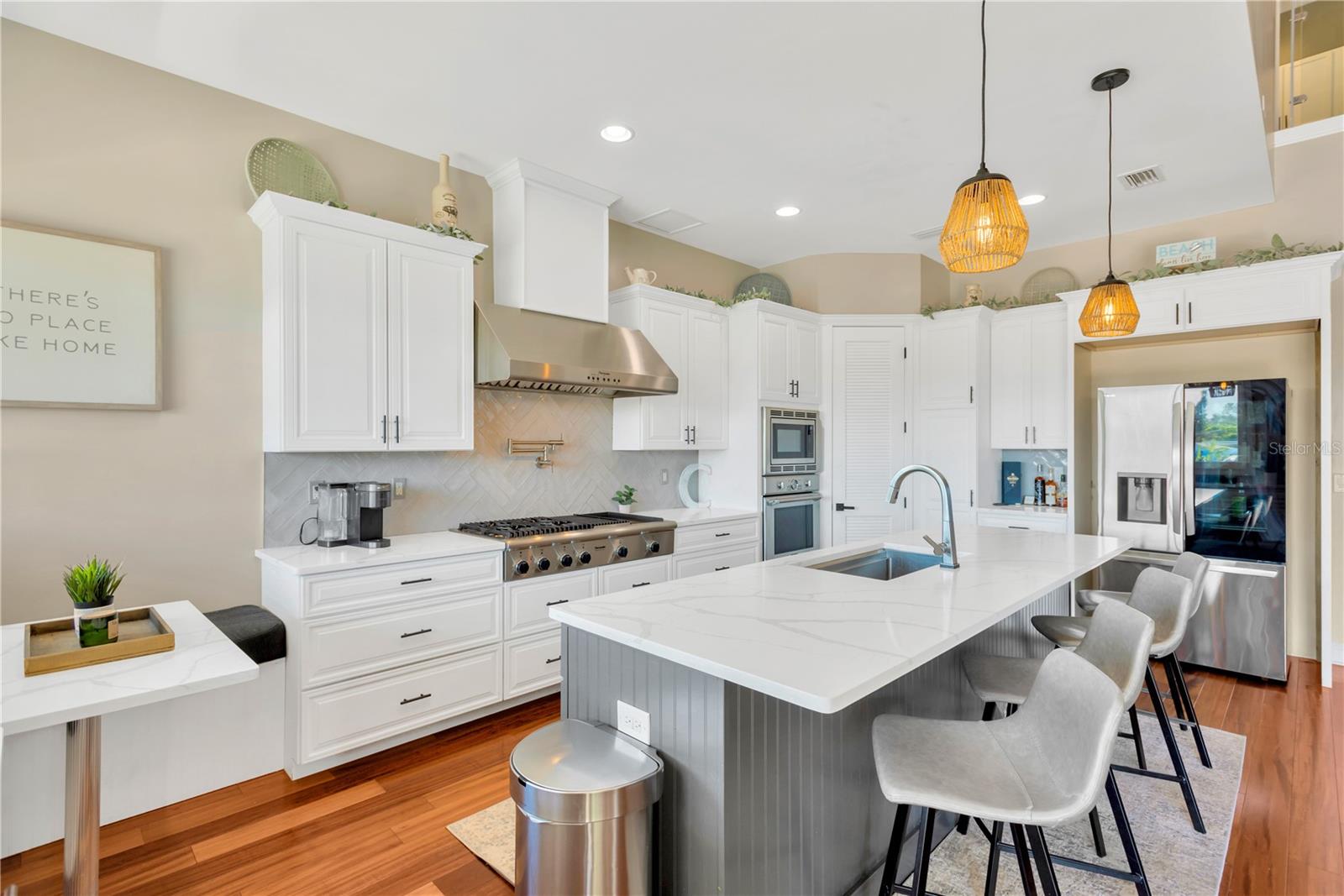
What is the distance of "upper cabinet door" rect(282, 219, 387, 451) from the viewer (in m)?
2.74

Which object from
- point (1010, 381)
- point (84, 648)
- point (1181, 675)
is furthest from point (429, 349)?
point (1010, 381)

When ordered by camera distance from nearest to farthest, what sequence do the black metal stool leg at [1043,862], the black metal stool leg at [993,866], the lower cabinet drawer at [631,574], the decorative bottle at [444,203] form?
the black metal stool leg at [1043,862], the black metal stool leg at [993,866], the decorative bottle at [444,203], the lower cabinet drawer at [631,574]

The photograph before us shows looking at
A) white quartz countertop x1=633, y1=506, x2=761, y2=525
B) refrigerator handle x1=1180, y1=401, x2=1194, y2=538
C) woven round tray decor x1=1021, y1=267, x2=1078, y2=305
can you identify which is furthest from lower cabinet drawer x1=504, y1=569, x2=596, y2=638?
woven round tray decor x1=1021, y1=267, x2=1078, y2=305

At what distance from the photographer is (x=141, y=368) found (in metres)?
2.59

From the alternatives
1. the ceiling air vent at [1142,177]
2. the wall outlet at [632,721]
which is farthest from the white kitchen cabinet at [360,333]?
the ceiling air vent at [1142,177]

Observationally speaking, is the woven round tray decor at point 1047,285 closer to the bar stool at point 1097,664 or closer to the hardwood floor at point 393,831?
the hardwood floor at point 393,831

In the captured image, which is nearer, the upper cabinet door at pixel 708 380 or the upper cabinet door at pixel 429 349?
the upper cabinet door at pixel 429 349

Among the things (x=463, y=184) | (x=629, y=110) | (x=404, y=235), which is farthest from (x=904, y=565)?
(x=463, y=184)

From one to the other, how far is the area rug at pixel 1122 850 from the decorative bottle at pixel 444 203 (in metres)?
2.69

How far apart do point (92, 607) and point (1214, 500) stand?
16.8ft

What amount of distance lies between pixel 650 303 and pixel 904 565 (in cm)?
231

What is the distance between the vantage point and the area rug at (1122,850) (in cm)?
199

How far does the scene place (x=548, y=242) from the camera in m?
3.66

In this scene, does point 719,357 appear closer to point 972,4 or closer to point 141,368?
point 972,4
